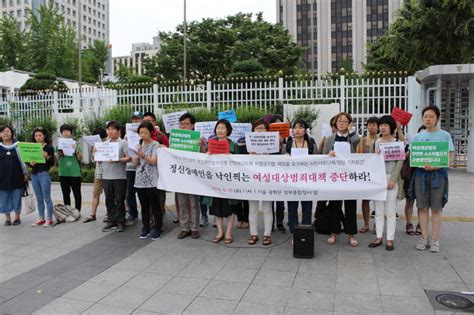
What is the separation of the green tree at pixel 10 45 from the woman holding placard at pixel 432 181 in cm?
4277

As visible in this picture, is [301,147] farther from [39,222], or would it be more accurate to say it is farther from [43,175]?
[39,222]

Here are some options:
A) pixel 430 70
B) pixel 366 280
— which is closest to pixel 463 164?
pixel 430 70

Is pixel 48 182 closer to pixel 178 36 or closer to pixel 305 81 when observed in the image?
pixel 305 81

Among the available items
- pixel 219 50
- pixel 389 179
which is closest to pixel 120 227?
pixel 389 179

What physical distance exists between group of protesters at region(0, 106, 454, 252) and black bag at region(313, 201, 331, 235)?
17 millimetres

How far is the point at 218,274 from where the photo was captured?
4.91m

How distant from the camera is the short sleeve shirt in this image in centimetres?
623

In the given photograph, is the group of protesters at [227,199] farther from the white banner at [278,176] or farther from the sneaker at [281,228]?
the white banner at [278,176]

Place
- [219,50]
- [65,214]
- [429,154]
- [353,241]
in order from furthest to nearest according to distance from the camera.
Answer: [219,50] → [65,214] → [353,241] → [429,154]

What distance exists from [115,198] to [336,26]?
9036 cm

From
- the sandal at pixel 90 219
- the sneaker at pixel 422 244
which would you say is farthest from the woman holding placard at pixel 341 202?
the sandal at pixel 90 219

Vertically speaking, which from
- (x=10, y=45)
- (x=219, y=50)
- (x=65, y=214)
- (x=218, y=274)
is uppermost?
(x=10, y=45)

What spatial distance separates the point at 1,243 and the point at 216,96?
28.5 ft

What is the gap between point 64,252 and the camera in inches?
233
